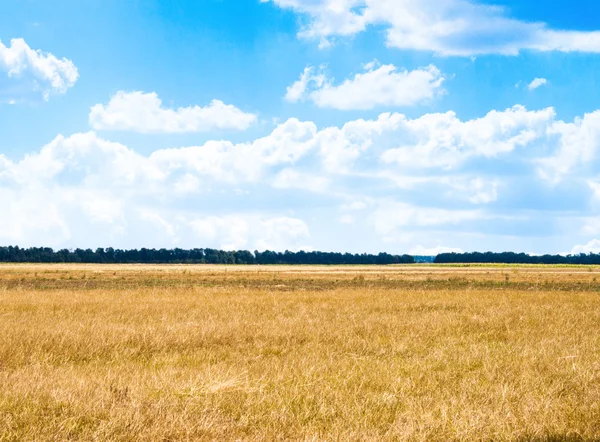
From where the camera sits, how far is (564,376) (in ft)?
28.7

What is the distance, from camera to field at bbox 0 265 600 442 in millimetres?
6090

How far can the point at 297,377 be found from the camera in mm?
8422

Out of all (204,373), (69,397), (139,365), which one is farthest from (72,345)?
(69,397)

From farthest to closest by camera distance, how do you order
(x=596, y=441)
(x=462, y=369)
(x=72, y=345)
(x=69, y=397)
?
(x=72, y=345), (x=462, y=369), (x=69, y=397), (x=596, y=441)

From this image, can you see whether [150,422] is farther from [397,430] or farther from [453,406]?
[453,406]

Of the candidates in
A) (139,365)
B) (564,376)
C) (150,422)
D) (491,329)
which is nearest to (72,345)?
(139,365)

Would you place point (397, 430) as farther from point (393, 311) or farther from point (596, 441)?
point (393, 311)

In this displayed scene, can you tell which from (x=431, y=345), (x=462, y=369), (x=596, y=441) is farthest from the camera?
(x=431, y=345)

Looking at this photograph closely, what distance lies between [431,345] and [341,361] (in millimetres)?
3058

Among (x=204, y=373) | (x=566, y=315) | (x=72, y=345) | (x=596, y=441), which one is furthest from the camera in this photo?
→ (x=566, y=315)

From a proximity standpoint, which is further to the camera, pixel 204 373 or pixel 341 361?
pixel 341 361

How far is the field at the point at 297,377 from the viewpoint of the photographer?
6090mm

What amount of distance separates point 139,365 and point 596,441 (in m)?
6.88

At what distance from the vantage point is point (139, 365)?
9688mm
